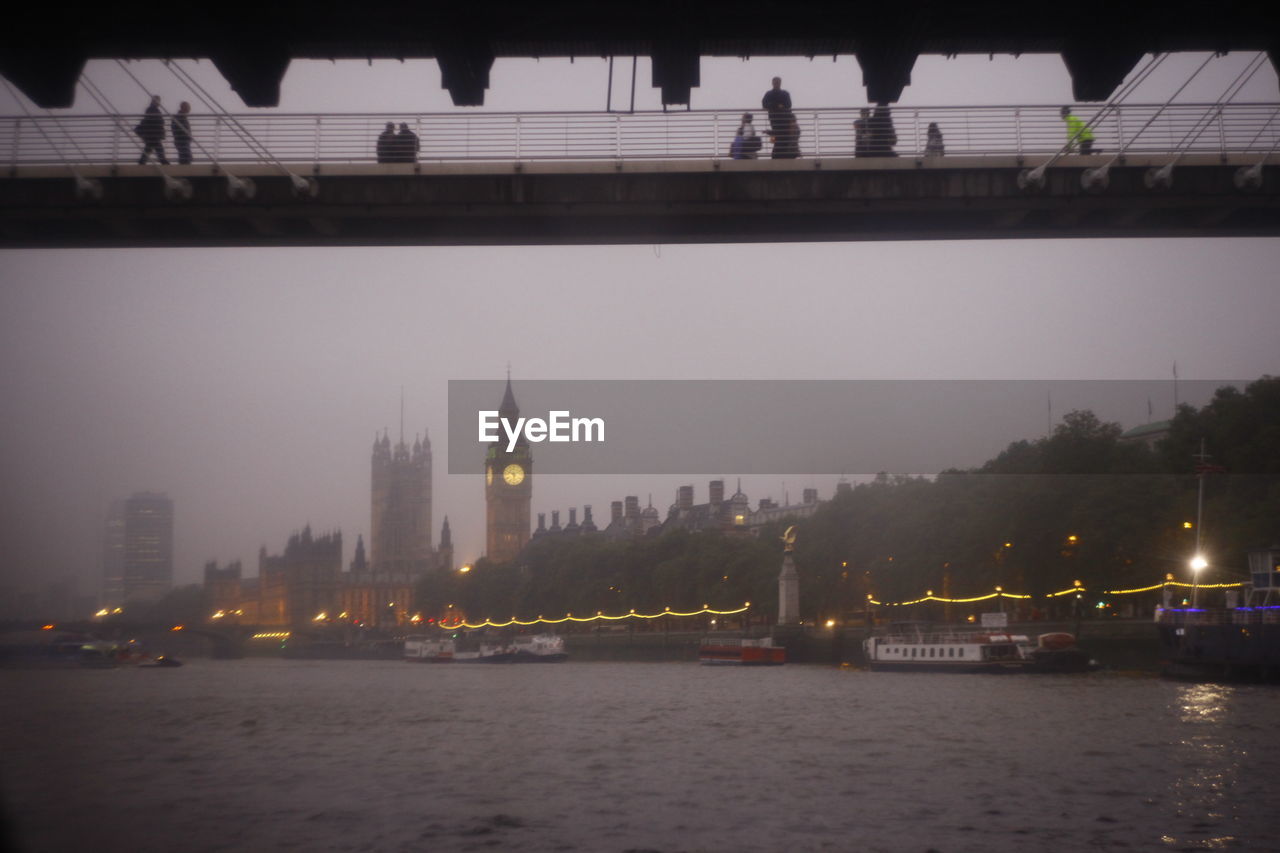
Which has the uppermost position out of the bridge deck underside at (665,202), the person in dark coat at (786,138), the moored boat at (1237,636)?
the person in dark coat at (786,138)

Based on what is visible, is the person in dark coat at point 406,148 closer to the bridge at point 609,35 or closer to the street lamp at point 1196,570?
the bridge at point 609,35

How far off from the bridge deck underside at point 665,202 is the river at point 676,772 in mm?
5421

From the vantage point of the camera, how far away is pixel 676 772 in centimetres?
2481

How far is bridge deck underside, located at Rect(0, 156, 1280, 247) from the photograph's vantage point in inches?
384

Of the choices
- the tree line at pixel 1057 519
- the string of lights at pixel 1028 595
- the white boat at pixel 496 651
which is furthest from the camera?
the white boat at pixel 496 651

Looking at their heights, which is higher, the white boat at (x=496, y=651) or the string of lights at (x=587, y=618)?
the string of lights at (x=587, y=618)

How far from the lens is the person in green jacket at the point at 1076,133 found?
9.48 metres

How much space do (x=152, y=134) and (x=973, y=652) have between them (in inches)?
2160

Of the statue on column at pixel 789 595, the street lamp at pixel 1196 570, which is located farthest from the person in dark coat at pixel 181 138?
the statue on column at pixel 789 595

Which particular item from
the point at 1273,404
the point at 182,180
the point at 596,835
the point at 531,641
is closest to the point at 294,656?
the point at 531,641

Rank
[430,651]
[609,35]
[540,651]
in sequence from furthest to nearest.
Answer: [430,651], [540,651], [609,35]

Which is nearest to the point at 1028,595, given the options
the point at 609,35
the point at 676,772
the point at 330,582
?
the point at 676,772

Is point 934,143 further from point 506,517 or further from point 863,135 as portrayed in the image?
point 506,517

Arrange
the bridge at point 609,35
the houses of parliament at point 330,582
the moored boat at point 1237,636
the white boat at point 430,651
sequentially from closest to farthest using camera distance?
the bridge at point 609,35 → the moored boat at point 1237,636 → the white boat at point 430,651 → the houses of parliament at point 330,582
